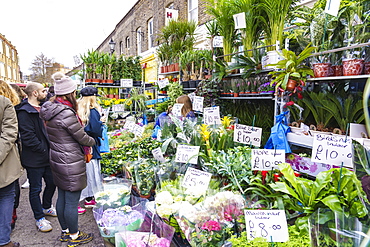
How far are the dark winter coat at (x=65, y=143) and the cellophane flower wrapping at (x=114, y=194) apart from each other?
0.92ft

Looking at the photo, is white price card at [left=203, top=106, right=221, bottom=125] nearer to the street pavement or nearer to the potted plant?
the potted plant

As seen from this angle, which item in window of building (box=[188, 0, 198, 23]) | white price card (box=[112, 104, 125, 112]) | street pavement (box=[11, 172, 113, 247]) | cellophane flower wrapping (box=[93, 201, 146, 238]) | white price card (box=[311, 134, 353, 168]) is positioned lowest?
street pavement (box=[11, 172, 113, 247])

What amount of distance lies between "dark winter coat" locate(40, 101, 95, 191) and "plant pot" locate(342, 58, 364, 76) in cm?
256

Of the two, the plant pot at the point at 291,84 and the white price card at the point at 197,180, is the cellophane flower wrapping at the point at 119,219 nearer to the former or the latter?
the white price card at the point at 197,180

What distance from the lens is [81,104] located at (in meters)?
3.44

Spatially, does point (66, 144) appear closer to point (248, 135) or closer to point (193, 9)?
point (248, 135)

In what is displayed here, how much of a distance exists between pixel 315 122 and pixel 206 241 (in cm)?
200

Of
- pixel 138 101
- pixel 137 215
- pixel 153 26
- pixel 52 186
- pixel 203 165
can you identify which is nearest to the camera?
pixel 137 215

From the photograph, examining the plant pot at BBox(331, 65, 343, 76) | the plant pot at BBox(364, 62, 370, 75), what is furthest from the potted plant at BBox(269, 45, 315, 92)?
the plant pot at BBox(364, 62, 370, 75)

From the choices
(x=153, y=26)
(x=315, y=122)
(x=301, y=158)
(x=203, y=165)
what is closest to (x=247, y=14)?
(x=315, y=122)

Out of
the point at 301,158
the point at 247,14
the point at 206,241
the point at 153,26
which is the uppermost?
the point at 153,26

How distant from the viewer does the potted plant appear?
2799 millimetres

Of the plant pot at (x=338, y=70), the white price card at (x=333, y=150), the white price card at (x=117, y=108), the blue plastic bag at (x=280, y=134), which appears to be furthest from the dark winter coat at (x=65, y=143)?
the white price card at (x=117, y=108)

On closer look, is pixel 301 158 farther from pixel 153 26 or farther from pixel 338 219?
pixel 153 26
